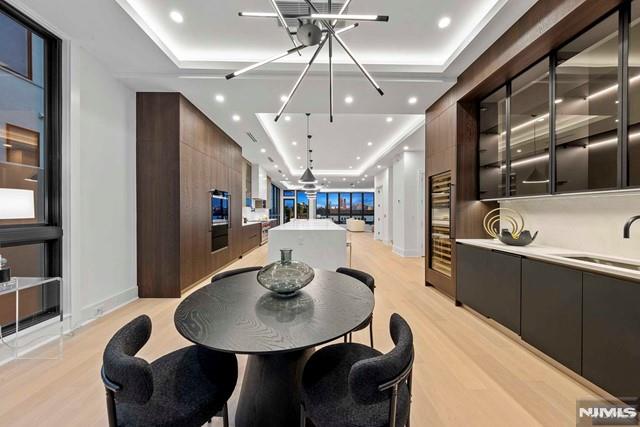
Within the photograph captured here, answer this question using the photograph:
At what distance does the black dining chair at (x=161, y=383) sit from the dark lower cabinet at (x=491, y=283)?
260 cm

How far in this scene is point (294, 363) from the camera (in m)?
1.42

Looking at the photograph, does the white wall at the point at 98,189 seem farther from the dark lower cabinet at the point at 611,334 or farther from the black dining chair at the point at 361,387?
the dark lower cabinet at the point at 611,334

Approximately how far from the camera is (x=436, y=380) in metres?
2.00

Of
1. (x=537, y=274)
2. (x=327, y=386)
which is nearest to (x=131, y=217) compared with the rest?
(x=327, y=386)

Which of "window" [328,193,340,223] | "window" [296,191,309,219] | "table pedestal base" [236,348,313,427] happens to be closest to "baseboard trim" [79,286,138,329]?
"table pedestal base" [236,348,313,427]

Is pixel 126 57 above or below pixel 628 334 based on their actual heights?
above

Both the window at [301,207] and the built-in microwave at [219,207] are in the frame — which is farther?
the window at [301,207]

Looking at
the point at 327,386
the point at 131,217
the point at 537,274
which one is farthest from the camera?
the point at 131,217

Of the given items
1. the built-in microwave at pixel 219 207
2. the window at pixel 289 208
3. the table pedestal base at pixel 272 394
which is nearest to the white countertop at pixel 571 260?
the table pedestal base at pixel 272 394

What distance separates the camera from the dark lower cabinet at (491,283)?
2.52 metres

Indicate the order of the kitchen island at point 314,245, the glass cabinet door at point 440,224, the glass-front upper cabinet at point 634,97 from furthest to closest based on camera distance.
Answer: the kitchen island at point 314,245
the glass cabinet door at point 440,224
the glass-front upper cabinet at point 634,97

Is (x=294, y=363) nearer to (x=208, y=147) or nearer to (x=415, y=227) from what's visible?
(x=208, y=147)

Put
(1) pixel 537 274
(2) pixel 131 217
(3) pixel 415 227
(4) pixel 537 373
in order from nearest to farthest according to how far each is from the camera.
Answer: (4) pixel 537 373 → (1) pixel 537 274 → (2) pixel 131 217 → (3) pixel 415 227

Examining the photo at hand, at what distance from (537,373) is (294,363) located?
6.65 ft
